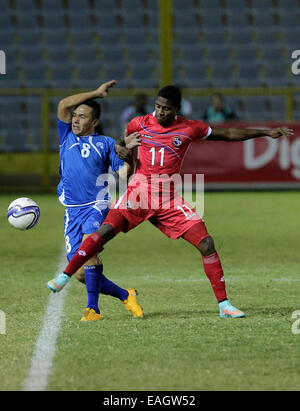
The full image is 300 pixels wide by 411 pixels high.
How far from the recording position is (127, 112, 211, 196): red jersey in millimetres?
6566

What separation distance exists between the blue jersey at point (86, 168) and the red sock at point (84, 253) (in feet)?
1.62

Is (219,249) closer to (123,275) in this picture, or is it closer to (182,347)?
(123,275)

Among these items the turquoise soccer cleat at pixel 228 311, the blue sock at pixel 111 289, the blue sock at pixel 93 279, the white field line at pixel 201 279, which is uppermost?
the blue sock at pixel 93 279

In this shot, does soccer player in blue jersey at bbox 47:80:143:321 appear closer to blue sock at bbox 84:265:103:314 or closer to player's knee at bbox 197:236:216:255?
blue sock at bbox 84:265:103:314

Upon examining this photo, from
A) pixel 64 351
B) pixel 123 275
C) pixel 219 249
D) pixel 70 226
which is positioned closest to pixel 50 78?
pixel 219 249

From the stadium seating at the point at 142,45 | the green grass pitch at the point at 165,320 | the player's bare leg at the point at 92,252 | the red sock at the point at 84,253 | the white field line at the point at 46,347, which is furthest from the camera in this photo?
the stadium seating at the point at 142,45

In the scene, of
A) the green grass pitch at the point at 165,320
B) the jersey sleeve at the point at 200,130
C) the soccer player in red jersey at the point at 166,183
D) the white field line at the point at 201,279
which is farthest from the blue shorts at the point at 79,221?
the white field line at the point at 201,279

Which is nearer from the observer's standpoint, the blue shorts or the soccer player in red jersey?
the soccer player in red jersey

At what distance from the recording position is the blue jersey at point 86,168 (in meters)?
6.60

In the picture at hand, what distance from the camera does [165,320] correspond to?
20.5 feet

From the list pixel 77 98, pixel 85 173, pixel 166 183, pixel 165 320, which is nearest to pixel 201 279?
pixel 166 183

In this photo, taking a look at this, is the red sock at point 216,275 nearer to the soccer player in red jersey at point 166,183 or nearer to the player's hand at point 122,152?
the soccer player in red jersey at point 166,183

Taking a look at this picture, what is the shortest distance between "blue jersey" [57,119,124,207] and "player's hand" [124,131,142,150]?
0.21m

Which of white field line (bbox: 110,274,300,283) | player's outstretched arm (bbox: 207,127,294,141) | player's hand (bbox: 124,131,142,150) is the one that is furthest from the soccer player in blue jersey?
white field line (bbox: 110,274,300,283)
